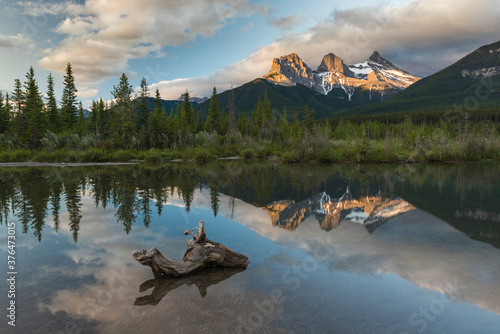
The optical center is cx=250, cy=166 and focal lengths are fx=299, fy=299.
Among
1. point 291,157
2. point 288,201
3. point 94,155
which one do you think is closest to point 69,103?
point 94,155

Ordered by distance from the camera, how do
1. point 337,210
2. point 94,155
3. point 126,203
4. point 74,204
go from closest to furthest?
point 337,210, point 74,204, point 126,203, point 94,155

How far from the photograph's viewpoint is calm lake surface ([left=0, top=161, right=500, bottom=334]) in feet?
16.6

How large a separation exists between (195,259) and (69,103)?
68.6m

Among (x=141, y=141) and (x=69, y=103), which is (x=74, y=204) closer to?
(x=141, y=141)

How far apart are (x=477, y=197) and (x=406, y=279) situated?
1406 cm

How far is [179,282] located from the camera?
21.4 ft

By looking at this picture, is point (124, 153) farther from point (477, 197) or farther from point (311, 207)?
point (477, 197)

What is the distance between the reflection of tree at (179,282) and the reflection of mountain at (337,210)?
442 centimetres

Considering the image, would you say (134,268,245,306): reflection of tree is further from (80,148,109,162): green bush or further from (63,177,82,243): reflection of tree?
(80,148,109,162): green bush

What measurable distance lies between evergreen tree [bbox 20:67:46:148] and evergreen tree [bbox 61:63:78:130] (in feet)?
24.1

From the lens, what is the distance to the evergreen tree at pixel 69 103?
6247 cm

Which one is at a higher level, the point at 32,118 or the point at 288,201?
the point at 32,118

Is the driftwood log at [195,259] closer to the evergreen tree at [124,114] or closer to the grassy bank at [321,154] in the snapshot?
the grassy bank at [321,154]

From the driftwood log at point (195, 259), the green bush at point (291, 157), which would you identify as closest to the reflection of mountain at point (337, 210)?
the driftwood log at point (195, 259)
